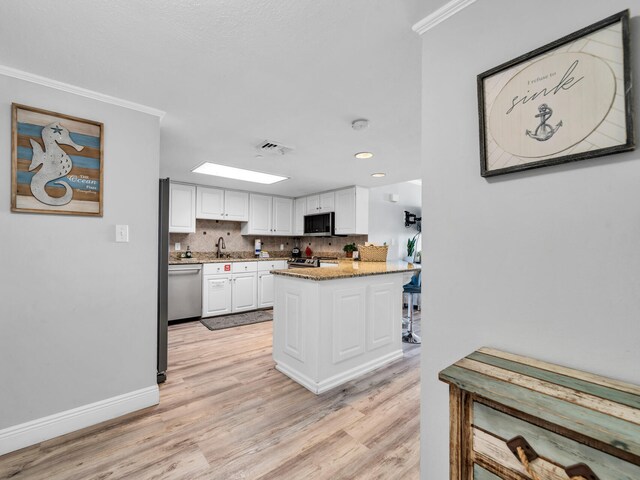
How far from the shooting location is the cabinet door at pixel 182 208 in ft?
14.9

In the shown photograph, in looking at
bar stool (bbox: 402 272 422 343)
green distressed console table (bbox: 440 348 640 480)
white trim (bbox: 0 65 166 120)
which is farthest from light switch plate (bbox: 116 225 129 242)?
bar stool (bbox: 402 272 422 343)

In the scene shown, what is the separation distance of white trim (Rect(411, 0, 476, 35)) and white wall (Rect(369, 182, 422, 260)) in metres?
4.00

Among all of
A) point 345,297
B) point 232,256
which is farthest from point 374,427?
point 232,256

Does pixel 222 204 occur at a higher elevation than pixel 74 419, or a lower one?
higher

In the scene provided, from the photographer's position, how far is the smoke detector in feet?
7.73

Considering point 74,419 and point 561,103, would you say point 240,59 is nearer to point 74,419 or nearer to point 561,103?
point 561,103

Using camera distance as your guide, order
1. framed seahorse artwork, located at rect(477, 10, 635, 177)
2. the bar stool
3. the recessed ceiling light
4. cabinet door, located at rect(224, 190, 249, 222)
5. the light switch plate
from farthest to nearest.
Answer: cabinet door, located at rect(224, 190, 249, 222), the recessed ceiling light, the bar stool, the light switch plate, framed seahorse artwork, located at rect(477, 10, 635, 177)

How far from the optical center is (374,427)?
1.90 meters

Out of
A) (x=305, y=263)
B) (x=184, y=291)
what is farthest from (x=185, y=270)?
(x=305, y=263)

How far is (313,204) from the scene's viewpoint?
224 inches

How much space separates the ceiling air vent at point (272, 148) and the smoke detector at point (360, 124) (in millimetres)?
856

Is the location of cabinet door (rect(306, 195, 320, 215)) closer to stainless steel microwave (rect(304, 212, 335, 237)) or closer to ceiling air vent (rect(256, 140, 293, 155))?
stainless steel microwave (rect(304, 212, 335, 237))

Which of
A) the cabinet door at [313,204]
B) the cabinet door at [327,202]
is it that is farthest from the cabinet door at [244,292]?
the cabinet door at [327,202]

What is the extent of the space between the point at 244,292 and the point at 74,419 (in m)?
3.18
